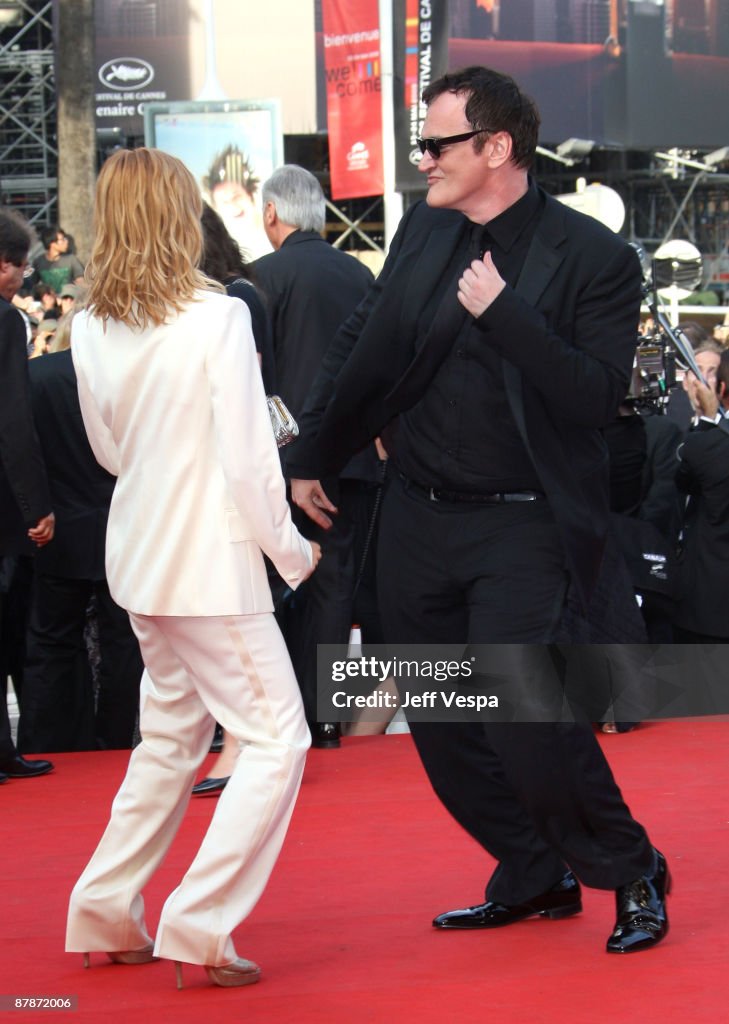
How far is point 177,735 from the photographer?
359 centimetres

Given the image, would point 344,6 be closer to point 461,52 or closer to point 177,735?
point 461,52

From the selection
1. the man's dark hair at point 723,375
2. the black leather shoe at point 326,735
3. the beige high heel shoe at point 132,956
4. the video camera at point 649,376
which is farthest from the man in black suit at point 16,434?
the man's dark hair at point 723,375

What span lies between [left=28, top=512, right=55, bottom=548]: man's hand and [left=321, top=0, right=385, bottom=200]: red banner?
15323mm

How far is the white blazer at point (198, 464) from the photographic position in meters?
3.37

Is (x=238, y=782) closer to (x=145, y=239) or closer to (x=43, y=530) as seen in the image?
(x=145, y=239)

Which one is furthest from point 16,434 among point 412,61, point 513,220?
point 412,61

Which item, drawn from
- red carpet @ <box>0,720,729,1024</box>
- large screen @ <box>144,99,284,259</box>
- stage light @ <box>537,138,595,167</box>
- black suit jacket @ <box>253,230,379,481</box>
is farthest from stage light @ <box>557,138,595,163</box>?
red carpet @ <box>0,720,729,1024</box>

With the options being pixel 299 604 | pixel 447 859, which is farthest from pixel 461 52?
pixel 447 859

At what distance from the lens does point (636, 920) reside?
147 inches

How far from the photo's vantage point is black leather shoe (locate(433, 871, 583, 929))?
4.00 meters

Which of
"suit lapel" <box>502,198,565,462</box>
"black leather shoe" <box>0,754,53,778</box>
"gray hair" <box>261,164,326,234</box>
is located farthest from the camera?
"gray hair" <box>261,164,326,234</box>

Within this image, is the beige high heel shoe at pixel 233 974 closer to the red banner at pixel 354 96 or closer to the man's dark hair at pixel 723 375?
the man's dark hair at pixel 723 375

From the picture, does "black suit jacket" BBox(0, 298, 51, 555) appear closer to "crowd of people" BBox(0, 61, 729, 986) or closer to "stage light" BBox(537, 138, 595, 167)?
"crowd of people" BBox(0, 61, 729, 986)

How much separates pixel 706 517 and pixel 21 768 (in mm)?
2976
